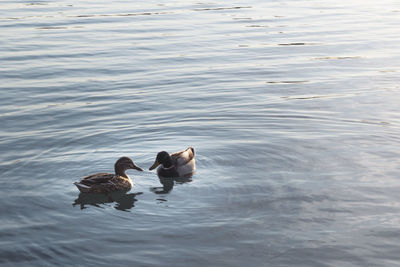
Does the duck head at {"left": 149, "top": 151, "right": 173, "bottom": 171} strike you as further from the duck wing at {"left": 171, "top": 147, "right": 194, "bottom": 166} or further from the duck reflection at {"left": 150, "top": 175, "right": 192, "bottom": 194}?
the duck reflection at {"left": 150, "top": 175, "right": 192, "bottom": 194}

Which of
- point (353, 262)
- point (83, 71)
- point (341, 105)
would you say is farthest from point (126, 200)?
point (83, 71)

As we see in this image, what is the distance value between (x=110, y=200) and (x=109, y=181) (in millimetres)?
341

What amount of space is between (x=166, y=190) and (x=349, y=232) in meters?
3.65

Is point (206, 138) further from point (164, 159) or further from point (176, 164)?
point (176, 164)

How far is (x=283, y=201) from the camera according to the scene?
446 inches

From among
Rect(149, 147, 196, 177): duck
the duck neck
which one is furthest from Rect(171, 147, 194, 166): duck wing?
the duck neck

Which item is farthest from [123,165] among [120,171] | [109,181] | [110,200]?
[110,200]

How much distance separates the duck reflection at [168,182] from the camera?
1234 cm

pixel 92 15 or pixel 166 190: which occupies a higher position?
pixel 92 15

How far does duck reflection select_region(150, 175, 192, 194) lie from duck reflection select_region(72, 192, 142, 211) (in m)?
0.39

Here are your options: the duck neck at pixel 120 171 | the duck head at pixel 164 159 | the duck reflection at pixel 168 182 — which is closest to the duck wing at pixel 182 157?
the duck head at pixel 164 159

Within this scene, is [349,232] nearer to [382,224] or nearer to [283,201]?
[382,224]

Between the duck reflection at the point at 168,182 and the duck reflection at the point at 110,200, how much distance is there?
392 mm

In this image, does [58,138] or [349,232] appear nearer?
[349,232]
